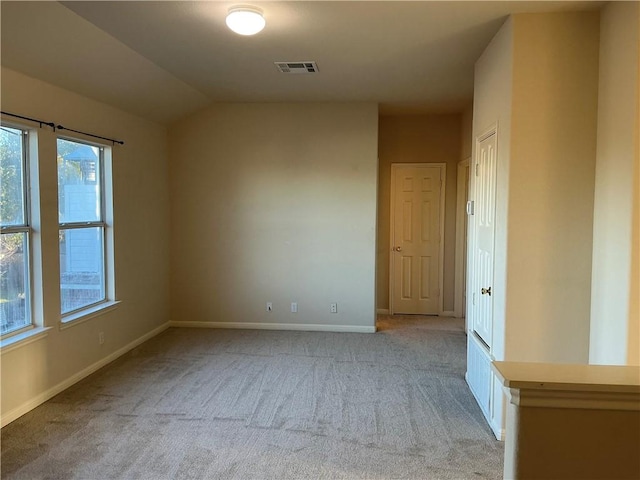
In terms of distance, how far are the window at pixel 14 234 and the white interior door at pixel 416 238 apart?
4.33 meters

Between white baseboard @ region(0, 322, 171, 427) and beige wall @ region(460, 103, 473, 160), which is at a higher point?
beige wall @ region(460, 103, 473, 160)

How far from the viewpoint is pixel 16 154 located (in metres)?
3.23

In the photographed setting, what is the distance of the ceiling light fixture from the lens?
2.63 meters

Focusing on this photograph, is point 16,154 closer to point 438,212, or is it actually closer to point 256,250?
point 256,250

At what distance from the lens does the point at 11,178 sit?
10.5ft

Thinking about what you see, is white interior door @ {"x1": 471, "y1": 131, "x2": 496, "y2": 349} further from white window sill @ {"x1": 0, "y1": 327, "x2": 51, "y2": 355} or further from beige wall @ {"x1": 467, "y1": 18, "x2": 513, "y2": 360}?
white window sill @ {"x1": 0, "y1": 327, "x2": 51, "y2": 355}

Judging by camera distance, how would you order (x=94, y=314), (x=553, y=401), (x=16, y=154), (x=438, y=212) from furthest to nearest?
(x=438, y=212) → (x=94, y=314) → (x=16, y=154) → (x=553, y=401)

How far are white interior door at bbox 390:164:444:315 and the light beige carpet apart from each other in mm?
1647

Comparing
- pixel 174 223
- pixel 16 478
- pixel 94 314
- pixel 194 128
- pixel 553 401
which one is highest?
pixel 194 128

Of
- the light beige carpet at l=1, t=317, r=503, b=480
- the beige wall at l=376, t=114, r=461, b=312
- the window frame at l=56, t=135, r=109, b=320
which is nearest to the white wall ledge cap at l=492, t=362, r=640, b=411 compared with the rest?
the light beige carpet at l=1, t=317, r=503, b=480

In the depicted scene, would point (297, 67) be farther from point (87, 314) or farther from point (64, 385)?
point (64, 385)

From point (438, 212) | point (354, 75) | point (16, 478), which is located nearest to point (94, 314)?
point (16, 478)

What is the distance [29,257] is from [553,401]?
3.52 meters

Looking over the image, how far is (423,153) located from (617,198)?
12.7 ft
